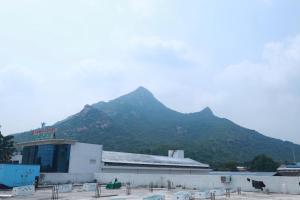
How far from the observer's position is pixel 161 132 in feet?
452

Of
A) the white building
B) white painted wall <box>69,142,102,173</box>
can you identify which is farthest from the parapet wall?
the white building

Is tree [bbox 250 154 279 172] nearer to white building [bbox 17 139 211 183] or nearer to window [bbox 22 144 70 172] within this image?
white building [bbox 17 139 211 183]

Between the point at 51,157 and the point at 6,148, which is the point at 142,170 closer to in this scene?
the point at 51,157

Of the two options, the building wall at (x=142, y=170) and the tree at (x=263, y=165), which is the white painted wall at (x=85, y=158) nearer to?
the building wall at (x=142, y=170)

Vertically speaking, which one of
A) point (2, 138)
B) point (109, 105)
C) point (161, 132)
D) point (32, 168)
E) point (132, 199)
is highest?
point (109, 105)

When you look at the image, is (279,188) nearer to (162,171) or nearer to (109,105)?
(162,171)

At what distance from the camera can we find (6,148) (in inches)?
2559

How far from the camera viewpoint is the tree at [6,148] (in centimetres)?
6425

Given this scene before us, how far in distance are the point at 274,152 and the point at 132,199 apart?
109 metres

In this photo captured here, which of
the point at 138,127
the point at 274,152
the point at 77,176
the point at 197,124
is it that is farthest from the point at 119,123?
the point at 77,176

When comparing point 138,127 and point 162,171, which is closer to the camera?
point 162,171

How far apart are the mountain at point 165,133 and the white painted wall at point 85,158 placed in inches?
1713

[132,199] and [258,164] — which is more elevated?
[258,164]

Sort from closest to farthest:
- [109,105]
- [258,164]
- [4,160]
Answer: [4,160]
[258,164]
[109,105]
